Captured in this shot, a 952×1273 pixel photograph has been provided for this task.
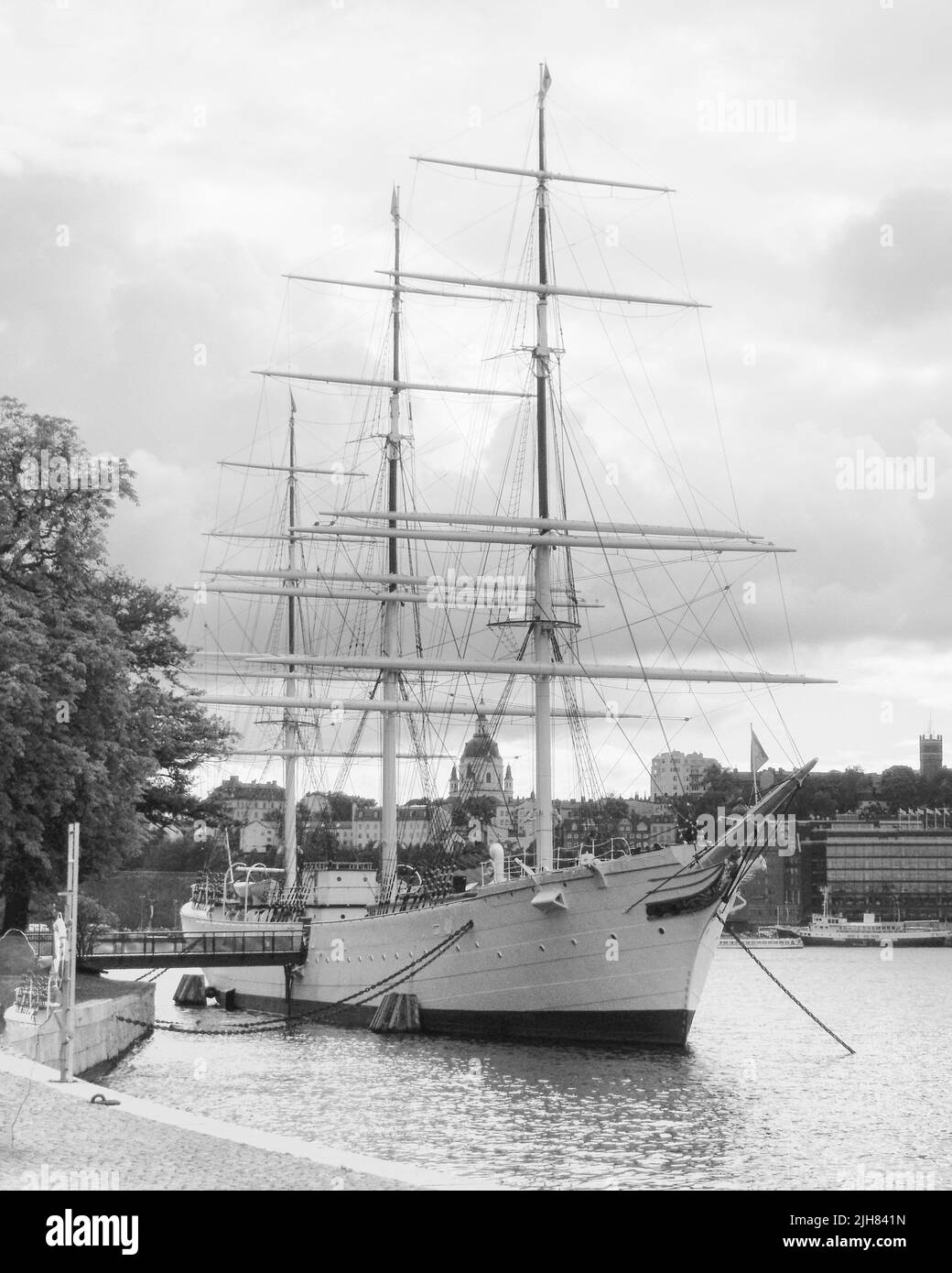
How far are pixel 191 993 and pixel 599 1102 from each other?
135ft

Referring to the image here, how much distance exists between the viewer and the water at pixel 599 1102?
26.6 m

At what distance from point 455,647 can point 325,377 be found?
14101mm

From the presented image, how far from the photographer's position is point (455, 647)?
193ft

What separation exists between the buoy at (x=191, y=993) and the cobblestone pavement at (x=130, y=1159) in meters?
51.1

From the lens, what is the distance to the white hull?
43.0 m

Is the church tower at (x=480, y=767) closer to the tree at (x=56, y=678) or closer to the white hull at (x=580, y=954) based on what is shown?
the white hull at (x=580, y=954)

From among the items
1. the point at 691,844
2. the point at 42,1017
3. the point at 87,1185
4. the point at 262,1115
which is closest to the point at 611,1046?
the point at 691,844

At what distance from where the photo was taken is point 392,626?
64.9 meters

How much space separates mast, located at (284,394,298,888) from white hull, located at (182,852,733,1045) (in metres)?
21.6

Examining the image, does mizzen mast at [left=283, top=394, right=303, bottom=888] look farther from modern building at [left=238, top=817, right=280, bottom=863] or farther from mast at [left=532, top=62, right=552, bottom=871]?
modern building at [left=238, top=817, right=280, bottom=863]
